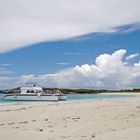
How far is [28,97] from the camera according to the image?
72.9 meters

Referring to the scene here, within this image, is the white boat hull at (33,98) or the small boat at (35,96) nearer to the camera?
the white boat hull at (33,98)

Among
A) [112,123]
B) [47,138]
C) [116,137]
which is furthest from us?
[112,123]

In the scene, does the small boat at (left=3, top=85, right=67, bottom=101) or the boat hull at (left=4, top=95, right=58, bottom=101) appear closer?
the boat hull at (left=4, top=95, right=58, bottom=101)

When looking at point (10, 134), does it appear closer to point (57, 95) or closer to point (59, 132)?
point (59, 132)

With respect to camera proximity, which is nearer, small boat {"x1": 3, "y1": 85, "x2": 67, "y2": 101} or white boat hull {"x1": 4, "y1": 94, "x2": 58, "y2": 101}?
white boat hull {"x1": 4, "y1": 94, "x2": 58, "y2": 101}

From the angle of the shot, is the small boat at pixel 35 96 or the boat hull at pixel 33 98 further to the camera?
the small boat at pixel 35 96

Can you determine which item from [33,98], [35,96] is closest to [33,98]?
[33,98]

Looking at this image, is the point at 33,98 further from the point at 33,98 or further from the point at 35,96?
the point at 35,96

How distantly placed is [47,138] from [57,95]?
59.7m

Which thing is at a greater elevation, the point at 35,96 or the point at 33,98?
the point at 35,96

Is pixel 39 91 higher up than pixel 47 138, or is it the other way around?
pixel 39 91

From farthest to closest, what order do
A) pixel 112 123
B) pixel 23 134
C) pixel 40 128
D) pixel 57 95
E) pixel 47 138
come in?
pixel 57 95 < pixel 112 123 < pixel 40 128 < pixel 23 134 < pixel 47 138

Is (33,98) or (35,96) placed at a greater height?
(35,96)

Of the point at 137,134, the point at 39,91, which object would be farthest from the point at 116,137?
the point at 39,91
